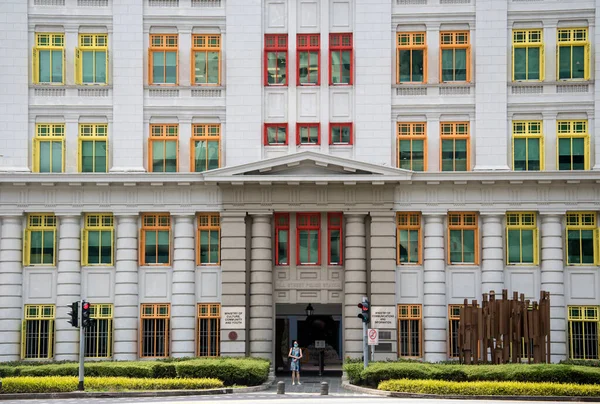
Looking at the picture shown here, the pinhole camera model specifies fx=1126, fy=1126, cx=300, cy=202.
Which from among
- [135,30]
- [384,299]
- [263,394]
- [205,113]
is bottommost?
[263,394]

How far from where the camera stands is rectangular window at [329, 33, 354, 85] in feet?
180

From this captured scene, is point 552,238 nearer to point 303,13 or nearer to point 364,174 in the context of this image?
point 364,174

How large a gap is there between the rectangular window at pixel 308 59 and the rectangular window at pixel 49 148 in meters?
12.0

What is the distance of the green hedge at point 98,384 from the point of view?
44812mm

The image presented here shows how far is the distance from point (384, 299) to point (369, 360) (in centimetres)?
310

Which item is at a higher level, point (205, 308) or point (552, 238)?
point (552, 238)

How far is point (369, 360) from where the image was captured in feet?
171

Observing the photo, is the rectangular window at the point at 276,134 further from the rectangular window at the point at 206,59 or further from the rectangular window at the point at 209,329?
the rectangular window at the point at 209,329

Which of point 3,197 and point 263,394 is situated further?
point 3,197

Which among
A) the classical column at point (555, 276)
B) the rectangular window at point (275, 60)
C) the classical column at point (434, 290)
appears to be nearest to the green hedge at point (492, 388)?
the classical column at point (434, 290)

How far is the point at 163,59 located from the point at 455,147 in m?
14.9

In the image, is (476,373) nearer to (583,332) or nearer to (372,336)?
(372,336)

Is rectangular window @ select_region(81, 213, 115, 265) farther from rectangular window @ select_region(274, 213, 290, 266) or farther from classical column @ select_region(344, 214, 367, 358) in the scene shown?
classical column @ select_region(344, 214, 367, 358)

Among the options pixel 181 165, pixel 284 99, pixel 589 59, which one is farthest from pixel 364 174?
pixel 589 59
